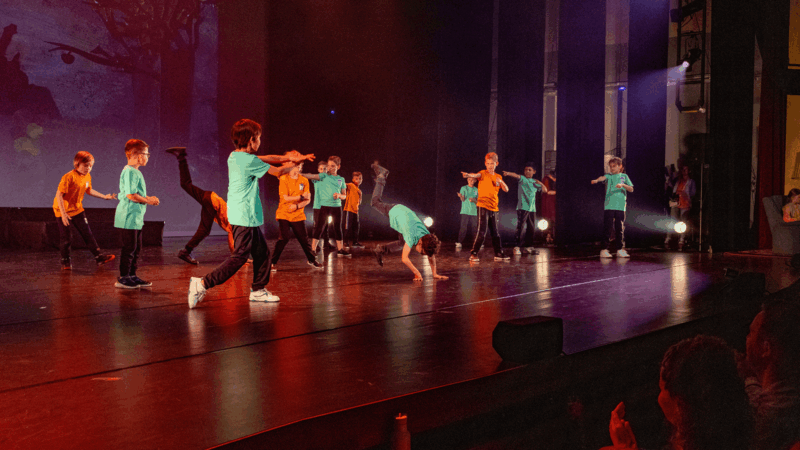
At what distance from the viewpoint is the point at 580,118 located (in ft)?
37.1

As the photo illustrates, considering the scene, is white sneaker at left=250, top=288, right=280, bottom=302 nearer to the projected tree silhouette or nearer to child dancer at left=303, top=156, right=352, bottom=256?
child dancer at left=303, top=156, right=352, bottom=256

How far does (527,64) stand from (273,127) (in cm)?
561

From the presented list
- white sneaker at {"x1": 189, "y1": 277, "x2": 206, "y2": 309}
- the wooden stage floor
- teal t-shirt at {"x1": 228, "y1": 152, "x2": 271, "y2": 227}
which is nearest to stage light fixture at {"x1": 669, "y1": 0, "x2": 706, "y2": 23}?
the wooden stage floor

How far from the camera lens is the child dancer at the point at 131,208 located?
536cm

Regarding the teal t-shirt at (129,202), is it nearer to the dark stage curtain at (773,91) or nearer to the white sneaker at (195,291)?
the white sneaker at (195,291)

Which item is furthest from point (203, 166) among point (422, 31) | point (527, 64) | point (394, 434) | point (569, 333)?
point (394, 434)

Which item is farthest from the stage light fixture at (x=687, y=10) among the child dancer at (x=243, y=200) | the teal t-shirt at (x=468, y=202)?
the child dancer at (x=243, y=200)

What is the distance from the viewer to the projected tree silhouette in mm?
11008

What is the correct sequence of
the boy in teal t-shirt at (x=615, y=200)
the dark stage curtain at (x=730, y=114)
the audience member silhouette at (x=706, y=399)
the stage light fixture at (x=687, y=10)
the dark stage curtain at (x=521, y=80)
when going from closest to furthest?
the audience member silhouette at (x=706, y=399)
the boy in teal t-shirt at (x=615, y=200)
the dark stage curtain at (x=730, y=114)
the stage light fixture at (x=687, y=10)
the dark stage curtain at (x=521, y=80)

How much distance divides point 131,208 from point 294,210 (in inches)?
70.2

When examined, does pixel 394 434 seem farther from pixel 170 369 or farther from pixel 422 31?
pixel 422 31

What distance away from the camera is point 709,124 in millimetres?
9742

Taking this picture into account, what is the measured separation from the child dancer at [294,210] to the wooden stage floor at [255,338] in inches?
12.8

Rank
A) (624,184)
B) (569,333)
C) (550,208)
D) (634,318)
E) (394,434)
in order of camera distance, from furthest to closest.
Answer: (550,208) → (624,184) → (634,318) → (569,333) → (394,434)
